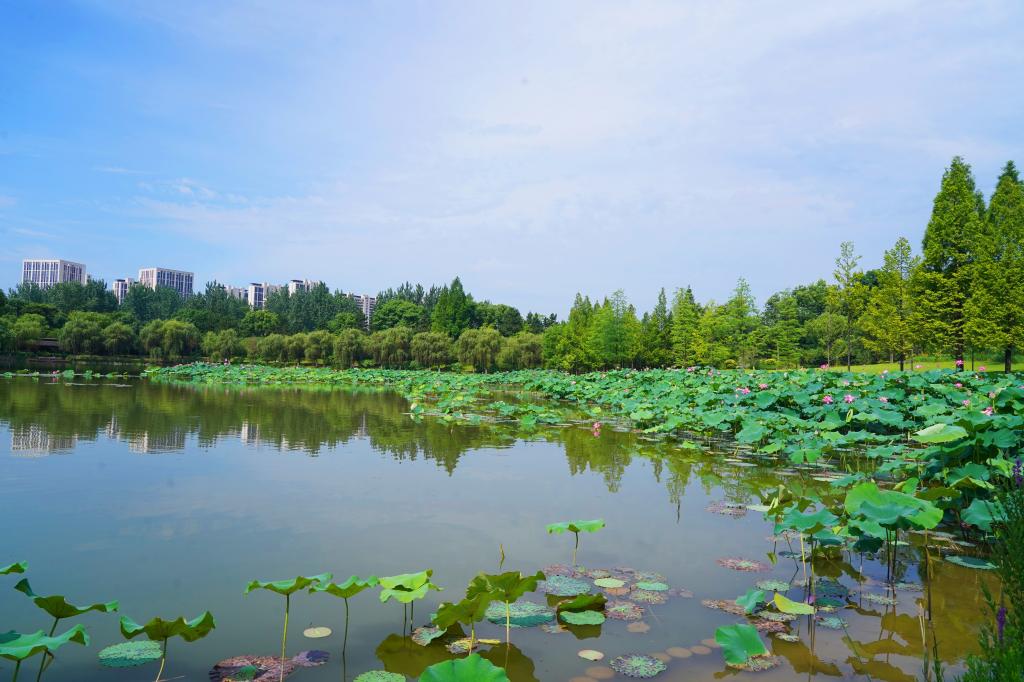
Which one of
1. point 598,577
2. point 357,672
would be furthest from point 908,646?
point 357,672

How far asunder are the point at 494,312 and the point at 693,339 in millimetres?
35456

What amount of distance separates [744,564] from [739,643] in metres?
1.70

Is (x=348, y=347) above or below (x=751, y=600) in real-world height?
above

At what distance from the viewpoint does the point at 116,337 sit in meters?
45.2

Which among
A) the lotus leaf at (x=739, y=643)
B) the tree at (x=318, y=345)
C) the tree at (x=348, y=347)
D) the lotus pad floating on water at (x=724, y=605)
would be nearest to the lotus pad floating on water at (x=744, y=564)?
the lotus pad floating on water at (x=724, y=605)

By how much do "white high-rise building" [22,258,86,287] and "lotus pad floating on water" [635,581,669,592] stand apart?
17855 centimetres

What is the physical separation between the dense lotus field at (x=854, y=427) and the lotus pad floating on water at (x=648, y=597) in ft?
3.29

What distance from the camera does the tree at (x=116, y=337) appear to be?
45.1m

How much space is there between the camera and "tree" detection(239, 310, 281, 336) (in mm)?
68812

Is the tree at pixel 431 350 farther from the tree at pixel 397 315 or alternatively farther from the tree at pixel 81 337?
the tree at pixel 397 315

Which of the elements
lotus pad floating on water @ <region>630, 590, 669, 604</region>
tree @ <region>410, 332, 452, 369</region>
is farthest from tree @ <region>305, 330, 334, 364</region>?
lotus pad floating on water @ <region>630, 590, 669, 604</region>

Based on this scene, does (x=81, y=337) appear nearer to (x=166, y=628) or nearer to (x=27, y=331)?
(x=27, y=331)

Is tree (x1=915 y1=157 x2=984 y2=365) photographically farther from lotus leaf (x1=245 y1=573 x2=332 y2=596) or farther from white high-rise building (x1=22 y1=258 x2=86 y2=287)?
white high-rise building (x1=22 y1=258 x2=86 y2=287)

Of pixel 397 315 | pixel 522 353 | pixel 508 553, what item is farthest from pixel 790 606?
pixel 397 315
